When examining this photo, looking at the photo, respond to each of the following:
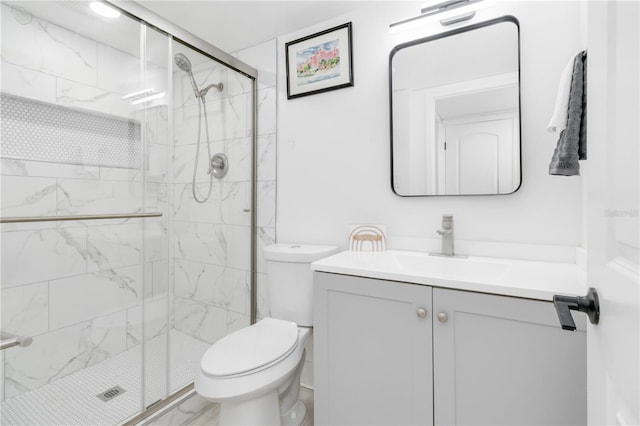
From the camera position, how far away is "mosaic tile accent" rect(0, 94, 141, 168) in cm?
127

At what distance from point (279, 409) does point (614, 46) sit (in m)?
1.64

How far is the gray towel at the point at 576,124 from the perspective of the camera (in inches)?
39.0

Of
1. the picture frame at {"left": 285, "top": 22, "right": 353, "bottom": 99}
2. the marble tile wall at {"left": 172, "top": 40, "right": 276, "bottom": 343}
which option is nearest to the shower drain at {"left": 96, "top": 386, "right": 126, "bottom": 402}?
the marble tile wall at {"left": 172, "top": 40, "right": 276, "bottom": 343}

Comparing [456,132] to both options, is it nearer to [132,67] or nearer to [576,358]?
[576,358]

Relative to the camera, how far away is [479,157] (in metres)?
1.42

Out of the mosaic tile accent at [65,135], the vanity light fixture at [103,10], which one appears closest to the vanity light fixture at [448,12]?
the vanity light fixture at [103,10]

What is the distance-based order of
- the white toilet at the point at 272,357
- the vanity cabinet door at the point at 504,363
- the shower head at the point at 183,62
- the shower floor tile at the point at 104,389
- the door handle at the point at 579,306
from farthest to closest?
the shower head at the point at 183,62
the shower floor tile at the point at 104,389
the white toilet at the point at 272,357
the vanity cabinet door at the point at 504,363
the door handle at the point at 579,306

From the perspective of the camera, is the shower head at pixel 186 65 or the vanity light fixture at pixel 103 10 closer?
the vanity light fixture at pixel 103 10

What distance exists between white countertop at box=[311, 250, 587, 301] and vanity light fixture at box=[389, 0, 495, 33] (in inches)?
43.7

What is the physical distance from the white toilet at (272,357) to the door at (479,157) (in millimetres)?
723

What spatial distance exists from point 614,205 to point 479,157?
1.08 meters

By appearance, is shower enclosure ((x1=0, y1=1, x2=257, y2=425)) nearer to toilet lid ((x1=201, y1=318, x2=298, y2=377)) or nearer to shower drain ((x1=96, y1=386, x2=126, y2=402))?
shower drain ((x1=96, y1=386, x2=126, y2=402))

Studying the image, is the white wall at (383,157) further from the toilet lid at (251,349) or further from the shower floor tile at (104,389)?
the shower floor tile at (104,389)

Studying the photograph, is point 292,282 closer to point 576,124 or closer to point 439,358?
point 439,358
